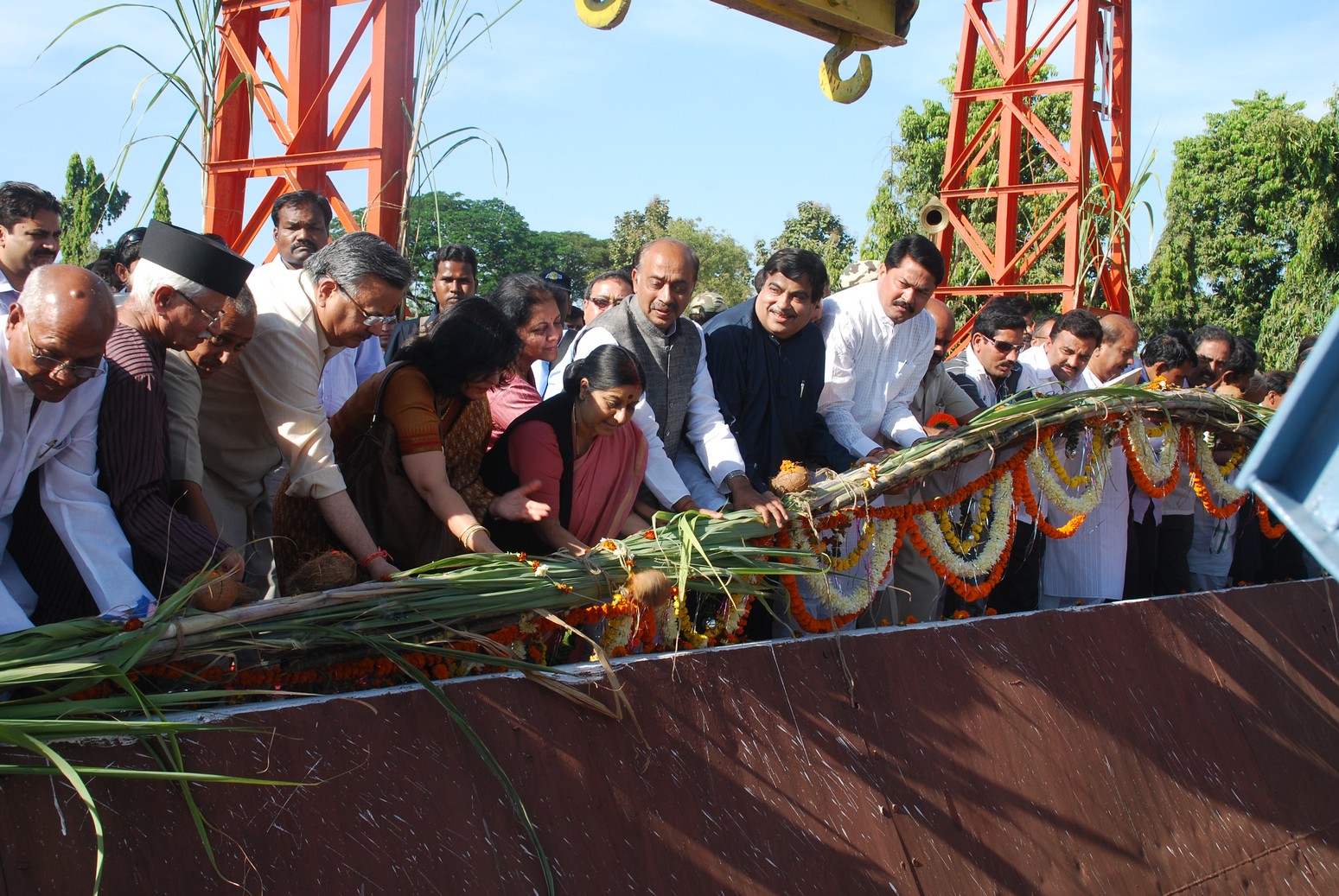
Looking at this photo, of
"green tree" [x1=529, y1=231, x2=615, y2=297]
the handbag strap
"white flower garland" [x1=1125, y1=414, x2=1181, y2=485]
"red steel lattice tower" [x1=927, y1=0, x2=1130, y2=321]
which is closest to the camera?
the handbag strap

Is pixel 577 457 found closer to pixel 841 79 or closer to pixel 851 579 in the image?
pixel 851 579

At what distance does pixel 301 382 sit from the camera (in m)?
2.86

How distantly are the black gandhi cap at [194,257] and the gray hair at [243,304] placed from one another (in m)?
0.03

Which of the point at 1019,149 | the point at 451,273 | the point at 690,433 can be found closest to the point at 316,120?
the point at 451,273

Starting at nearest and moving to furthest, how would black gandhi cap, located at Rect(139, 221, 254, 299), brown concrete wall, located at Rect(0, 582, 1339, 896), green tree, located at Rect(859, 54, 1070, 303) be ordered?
brown concrete wall, located at Rect(0, 582, 1339, 896), black gandhi cap, located at Rect(139, 221, 254, 299), green tree, located at Rect(859, 54, 1070, 303)

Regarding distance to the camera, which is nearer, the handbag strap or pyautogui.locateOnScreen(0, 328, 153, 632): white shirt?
pyautogui.locateOnScreen(0, 328, 153, 632): white shirt

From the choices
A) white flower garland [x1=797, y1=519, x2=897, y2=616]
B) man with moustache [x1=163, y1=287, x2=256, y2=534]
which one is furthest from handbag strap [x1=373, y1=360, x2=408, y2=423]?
white flower garland [x1=797, y1=519, x2=897, y2=616]

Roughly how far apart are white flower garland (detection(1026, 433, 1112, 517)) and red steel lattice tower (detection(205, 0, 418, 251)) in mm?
2706

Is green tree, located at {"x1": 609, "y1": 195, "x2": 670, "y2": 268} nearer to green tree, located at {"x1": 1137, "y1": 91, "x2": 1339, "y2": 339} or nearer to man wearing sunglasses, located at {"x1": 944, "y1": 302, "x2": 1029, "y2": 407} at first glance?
green tree, located at {"x1": 1137, "y1": 91, "x2": 1339, "y2": 339}

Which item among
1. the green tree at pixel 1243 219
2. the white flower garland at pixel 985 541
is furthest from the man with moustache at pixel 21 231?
the green tree at pixel 1243 219

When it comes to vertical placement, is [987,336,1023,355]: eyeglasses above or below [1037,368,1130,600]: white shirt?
above

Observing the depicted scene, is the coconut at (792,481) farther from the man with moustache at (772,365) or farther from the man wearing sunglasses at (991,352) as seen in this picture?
the man wearing sunglasses at (991,352)

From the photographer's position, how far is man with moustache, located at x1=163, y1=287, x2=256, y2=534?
267 cm

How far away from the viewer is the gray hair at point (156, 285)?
8.55ft
